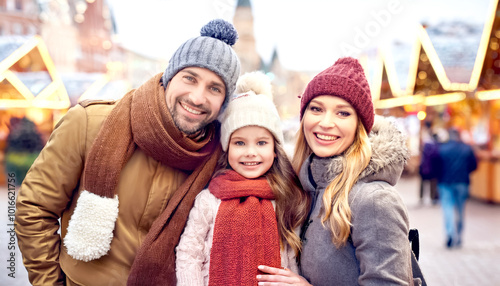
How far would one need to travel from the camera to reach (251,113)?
2164mm

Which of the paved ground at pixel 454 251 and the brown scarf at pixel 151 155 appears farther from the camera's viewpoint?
the paved ground at pixel 454 251

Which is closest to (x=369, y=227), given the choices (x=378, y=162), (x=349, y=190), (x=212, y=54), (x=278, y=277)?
(x=349, y=190)

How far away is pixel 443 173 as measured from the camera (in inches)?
260

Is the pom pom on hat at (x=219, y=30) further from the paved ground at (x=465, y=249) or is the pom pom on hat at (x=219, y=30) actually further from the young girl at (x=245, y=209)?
the paved ground at (x=465, y=249)

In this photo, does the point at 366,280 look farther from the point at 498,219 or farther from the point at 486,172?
Answer: the point at 486,172

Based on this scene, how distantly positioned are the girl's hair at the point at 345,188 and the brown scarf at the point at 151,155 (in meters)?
0.77

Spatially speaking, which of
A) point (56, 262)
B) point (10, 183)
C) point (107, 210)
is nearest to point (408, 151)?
point (107, 210)

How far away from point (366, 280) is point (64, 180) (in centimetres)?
162

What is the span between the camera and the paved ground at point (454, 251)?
4438mm

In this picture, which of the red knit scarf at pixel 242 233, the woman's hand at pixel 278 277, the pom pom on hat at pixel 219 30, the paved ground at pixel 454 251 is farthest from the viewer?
the paved ground at pixel 454 251

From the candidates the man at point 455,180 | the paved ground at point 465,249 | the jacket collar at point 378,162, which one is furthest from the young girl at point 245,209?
the man at point 455,180

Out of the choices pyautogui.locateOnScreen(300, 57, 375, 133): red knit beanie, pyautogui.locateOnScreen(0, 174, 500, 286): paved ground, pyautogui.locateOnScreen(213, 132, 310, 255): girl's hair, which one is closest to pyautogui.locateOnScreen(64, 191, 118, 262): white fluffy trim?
pyautogui.locateOnScreen(213, 132, 310, 255): girl's hair

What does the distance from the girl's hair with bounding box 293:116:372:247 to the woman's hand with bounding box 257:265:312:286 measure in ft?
0.99

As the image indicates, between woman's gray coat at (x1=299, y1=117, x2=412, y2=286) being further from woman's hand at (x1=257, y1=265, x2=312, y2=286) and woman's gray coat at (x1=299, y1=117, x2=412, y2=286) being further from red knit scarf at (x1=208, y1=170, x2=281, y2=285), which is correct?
red knit scarf at (x1=208, y1=170, x2=281, y2=285)
